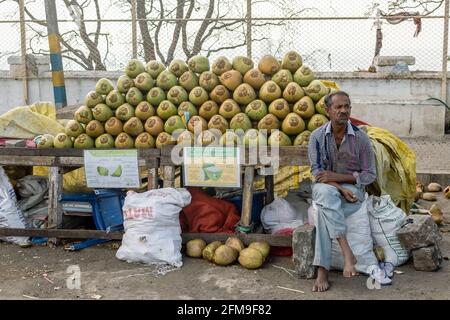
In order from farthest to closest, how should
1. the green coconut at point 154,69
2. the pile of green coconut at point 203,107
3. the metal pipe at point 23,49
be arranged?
the metal pipe at point 23,49 < the green coconut at point 154,69 < the pile of green coconut at point 203,107

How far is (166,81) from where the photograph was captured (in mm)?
4930

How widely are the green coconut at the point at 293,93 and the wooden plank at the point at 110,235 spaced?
1247 millimetres

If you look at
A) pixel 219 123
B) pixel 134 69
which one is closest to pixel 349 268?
pixel 219 123

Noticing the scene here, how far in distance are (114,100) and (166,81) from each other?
1.74 ft

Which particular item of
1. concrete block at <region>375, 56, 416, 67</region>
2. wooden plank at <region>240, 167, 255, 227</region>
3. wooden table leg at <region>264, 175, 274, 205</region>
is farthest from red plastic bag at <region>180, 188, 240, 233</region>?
concrete block at <region>375, 56, 416, 67</region>

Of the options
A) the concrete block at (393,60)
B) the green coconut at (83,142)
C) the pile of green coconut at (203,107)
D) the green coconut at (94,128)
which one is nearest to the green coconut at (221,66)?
the pile of green coconut at (203,107)

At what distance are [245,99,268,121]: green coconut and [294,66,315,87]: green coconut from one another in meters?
0.42

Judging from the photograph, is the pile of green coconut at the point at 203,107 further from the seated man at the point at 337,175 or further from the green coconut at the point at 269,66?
the seated man at the point at 337,175

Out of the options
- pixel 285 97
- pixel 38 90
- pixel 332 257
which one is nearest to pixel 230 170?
pixel 285 97

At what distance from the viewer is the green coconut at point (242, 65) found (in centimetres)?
490

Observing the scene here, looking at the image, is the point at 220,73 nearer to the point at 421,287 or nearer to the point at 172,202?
the point at 172,202

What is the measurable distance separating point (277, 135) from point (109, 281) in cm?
188

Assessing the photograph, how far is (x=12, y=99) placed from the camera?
10.5 meters

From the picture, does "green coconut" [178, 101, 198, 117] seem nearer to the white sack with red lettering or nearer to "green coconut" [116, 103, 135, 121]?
"green coconut" [116, 103, 135, 121]
